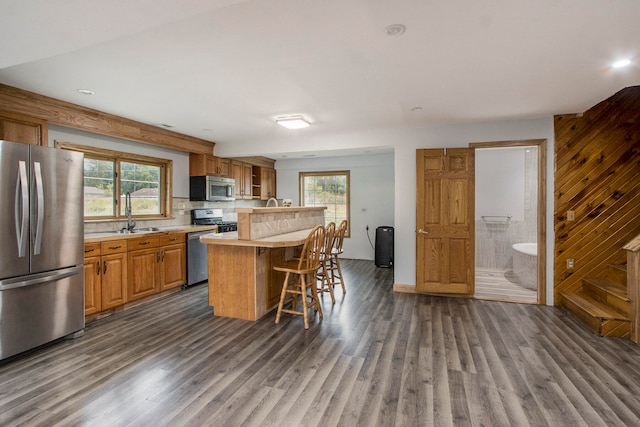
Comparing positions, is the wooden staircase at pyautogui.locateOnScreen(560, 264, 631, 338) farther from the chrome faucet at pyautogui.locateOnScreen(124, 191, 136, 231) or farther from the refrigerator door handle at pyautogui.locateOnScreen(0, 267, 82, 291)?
the chrome faucet at pyautogui.locateOnScreen(124, 191, 136, 231)

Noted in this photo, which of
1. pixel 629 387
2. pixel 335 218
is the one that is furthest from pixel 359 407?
pixel 335 218

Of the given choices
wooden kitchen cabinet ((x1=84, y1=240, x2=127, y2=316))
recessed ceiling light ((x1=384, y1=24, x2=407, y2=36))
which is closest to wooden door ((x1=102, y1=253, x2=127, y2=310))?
wooden kitchen cabinet ((x1=84, y1=240, x2=127, y2=316))

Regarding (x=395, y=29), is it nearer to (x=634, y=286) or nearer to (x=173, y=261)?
(x=634, y=286)

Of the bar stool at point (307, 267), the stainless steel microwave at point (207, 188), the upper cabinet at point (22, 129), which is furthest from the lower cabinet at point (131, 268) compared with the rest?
the bar stool at point (307, 267)

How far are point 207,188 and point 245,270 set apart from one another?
7.95 ft

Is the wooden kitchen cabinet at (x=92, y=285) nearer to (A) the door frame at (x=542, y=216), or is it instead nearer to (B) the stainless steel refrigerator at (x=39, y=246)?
(B) the stainless steel refrigerator at (x=39, y=246)

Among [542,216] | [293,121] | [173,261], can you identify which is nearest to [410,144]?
[293,121]

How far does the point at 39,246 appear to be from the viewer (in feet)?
9.18

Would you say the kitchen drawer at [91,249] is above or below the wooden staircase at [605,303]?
above

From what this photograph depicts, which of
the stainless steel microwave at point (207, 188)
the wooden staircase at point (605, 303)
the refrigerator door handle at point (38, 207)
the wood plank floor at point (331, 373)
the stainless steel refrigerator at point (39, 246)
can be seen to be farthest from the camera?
the stainless steel microwave at point (207, 188)

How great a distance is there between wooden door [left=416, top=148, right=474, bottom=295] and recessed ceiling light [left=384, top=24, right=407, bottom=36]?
252cm

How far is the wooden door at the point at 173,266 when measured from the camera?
4.42 meters

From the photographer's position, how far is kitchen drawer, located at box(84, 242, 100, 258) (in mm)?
3428

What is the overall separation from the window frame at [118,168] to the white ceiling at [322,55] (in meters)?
0.66
